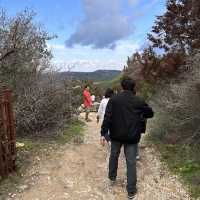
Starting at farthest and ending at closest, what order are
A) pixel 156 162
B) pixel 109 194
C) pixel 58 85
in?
pixel 58 85 < pixel 156 162 < pixel 109 194

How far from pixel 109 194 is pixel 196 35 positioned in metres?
8.36

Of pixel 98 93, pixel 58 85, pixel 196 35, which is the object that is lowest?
pixel 98 93

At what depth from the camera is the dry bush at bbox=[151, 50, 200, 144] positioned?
9.77m

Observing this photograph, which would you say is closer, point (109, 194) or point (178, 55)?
point (109, 194)

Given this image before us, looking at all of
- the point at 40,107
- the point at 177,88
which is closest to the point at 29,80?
the point at 40,107

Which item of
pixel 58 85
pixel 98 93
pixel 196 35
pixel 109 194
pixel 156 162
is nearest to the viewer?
pixel 109 194

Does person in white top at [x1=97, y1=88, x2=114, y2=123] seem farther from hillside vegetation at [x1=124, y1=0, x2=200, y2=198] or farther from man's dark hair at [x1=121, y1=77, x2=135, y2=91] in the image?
man's dark hair at [x1=121, y1=77, x2=135, y2=91]

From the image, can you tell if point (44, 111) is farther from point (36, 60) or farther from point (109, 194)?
point (109, 194)

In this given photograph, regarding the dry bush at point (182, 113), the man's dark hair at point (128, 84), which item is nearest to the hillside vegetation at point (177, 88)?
the dry bush at point (182, 113)

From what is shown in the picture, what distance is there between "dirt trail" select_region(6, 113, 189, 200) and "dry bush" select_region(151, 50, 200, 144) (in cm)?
88

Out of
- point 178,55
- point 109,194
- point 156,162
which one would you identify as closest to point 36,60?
point 178,55

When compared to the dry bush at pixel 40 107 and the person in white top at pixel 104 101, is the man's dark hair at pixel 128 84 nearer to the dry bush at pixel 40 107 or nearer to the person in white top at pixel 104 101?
the person in white top at pixel 104 101

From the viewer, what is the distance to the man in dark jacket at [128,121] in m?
7.34

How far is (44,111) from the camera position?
1216 centimetres
